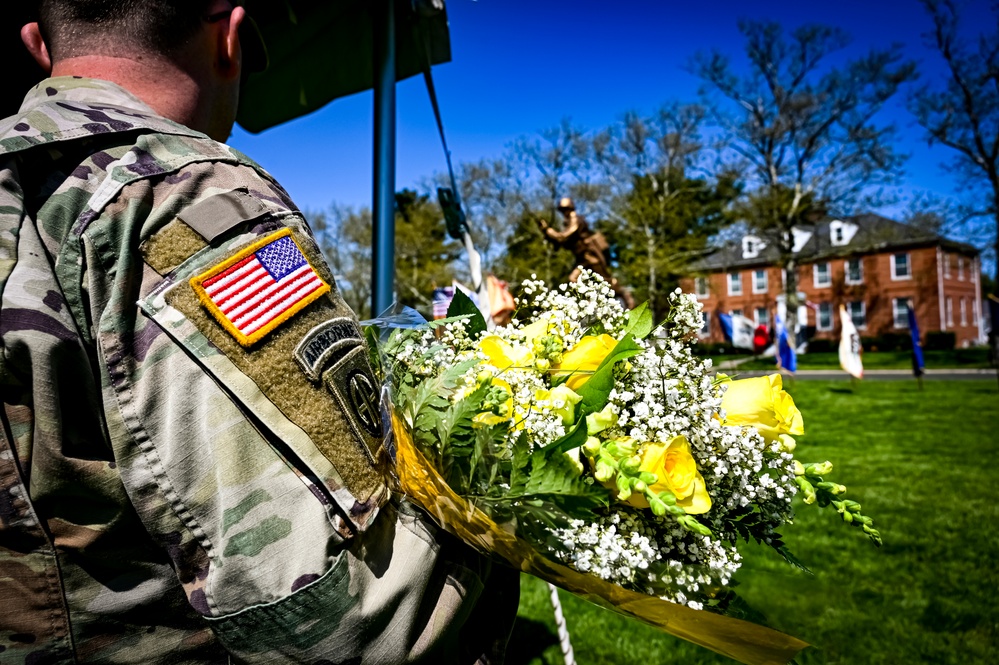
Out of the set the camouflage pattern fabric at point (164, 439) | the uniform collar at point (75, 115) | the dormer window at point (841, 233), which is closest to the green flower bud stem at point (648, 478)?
the camouflage pattern fabric at point (164, 439)

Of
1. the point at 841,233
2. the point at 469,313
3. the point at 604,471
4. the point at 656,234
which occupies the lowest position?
the point at 604,471

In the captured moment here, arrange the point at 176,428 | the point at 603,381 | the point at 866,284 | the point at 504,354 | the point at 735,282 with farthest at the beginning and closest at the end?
the point at 735,282 < the point at 866,284 < the point at 504,354 < the point at 603,381 < the point at 176,428

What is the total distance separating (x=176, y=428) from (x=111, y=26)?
2.75ft

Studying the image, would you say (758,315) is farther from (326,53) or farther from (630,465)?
(630,465)

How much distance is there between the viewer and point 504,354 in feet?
4.16

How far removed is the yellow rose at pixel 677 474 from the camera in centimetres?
107

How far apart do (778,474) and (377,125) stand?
10.7 ft

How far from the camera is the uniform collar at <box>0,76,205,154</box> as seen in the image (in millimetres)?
1001

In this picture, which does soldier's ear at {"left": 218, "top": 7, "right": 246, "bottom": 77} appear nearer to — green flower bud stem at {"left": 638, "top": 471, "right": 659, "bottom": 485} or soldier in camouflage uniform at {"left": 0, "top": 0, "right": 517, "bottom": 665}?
soldier in camouflage uniform at {"left": 0, "top": 0, "right": 517, "bottom": 665}

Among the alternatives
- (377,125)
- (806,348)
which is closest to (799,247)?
(806,348)

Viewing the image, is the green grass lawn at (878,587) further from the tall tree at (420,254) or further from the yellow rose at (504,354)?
the tall tree at (420,254)

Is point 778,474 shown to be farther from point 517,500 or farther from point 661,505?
point 517,500

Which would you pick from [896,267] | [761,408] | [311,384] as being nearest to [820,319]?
[896,267]

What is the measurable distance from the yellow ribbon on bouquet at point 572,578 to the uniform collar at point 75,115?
71cm
